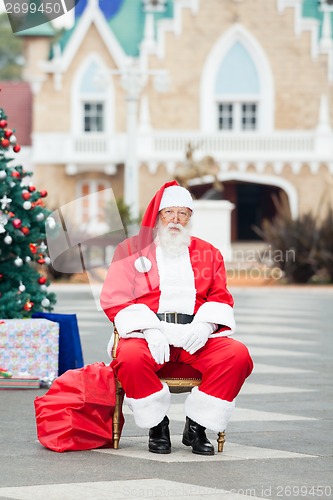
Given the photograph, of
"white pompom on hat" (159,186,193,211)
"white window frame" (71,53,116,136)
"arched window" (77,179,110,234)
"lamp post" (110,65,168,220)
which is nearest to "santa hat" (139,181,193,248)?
"white pompom on hat" (159,186,193,211)

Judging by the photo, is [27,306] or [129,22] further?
[129,22]

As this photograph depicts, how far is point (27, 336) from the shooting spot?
927cm

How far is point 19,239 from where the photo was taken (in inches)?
391

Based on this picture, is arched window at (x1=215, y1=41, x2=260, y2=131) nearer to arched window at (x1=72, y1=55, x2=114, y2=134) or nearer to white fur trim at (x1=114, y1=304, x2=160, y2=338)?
arched window at (x1=72, y1=55, x2=114, y2=134)

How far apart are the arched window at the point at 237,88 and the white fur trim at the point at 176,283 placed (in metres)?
34.0

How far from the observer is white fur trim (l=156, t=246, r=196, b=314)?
23.0ft

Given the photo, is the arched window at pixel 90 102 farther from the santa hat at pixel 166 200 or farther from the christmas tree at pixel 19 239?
the santa hat at pixel 166 200

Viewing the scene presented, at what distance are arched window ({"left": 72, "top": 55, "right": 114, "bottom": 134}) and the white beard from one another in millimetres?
33755

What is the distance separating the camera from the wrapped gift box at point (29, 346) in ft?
30.4

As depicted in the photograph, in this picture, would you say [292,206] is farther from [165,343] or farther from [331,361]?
[165,343]

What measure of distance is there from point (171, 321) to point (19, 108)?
120 ft

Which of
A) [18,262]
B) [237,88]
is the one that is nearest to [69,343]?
[18,262]

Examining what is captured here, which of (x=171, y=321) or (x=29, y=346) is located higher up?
(x=171, y=321)

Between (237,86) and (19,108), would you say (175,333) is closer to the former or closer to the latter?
(237,86)
